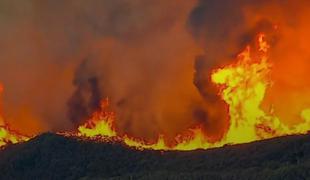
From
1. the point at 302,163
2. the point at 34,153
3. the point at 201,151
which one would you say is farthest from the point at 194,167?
the point at 34,153

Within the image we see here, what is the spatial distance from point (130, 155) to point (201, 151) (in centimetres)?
1105

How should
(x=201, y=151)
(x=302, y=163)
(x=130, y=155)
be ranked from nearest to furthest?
(x=302, y=163) < (x=201, y=151) < (x=130, y=155)

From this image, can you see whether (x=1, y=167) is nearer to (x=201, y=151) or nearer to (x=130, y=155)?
(x=130, y=155)

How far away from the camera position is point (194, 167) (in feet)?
371

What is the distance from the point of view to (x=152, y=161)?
118938 millimetres

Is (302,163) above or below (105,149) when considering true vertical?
below

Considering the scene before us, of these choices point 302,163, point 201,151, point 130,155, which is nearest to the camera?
point 302,163

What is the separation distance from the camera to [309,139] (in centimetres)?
11456

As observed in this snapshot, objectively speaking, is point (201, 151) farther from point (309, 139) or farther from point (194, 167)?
point (309, 139)

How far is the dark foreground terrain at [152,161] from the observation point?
10875cm

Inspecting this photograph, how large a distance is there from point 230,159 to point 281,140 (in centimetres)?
550

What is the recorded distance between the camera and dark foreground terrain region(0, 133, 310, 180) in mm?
108750

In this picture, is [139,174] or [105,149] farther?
[105,149]

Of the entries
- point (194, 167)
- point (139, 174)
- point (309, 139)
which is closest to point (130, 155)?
point (139, 174)
